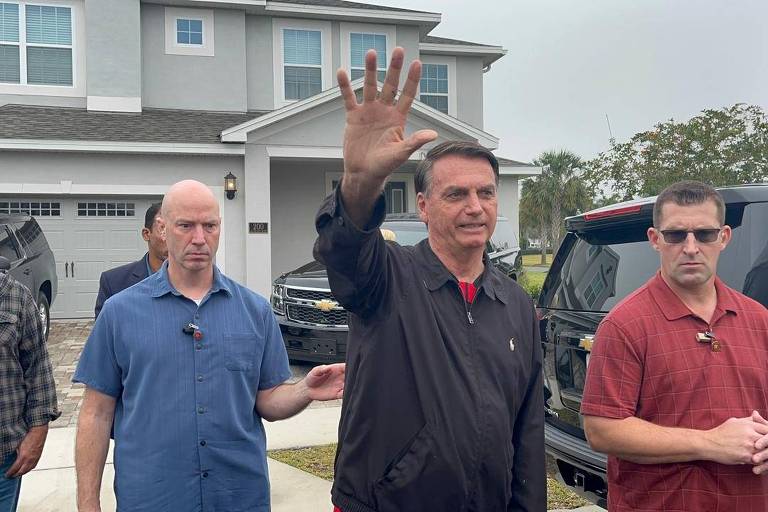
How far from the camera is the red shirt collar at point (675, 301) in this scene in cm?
236

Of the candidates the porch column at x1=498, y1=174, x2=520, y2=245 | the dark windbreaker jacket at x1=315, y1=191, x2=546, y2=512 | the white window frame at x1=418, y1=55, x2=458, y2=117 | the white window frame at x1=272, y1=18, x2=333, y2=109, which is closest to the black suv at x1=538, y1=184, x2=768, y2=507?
the dark windbreaker jacket at x1=315, y1=191, x2=546, y2=512

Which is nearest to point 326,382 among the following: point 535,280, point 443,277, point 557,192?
point 443,277

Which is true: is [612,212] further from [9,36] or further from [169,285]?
[9,36]

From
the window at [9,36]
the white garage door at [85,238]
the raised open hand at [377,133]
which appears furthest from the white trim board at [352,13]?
the raised open hand at [377,133]

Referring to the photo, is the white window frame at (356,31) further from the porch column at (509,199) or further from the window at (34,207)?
the window at (34,207)

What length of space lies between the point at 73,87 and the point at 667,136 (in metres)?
18.5

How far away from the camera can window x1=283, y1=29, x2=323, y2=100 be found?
16594mm

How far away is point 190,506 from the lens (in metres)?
2.43

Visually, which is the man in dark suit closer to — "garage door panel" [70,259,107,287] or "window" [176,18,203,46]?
"garage door panel" [70,259,107,287]

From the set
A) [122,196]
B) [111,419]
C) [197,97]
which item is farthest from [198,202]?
[197,97]

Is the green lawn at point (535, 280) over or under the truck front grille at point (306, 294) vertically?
under

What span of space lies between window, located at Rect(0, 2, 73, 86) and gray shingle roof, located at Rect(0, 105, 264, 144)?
77 cm

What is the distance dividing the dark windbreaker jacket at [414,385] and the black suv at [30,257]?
29.0 feet

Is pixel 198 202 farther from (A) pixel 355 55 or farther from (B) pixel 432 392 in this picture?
(A) pixel 355 55
